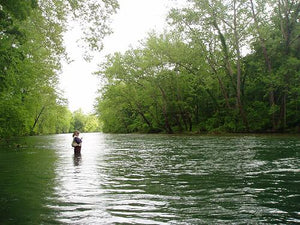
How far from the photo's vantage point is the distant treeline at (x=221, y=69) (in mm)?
31922

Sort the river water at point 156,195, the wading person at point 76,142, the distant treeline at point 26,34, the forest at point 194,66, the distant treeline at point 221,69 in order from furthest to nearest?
the distant treeline at point 221,69 → the forest at point 194,66 → the wading person at point 76,142 → the distant treeline at point 26,34 → the river water at point 156,195

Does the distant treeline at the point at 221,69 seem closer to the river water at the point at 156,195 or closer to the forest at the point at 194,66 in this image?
the forest at the point at 194,66

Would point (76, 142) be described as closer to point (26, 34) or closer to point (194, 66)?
point (26, 34)

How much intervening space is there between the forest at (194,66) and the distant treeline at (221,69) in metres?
0.12

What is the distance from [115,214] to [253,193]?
315 cm

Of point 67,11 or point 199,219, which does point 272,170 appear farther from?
point 67,11

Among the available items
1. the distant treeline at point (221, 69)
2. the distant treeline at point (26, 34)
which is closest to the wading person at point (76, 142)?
the distant treeline at point (26, 34)

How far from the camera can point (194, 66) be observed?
4081cm

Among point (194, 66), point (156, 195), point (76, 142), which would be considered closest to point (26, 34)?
point (76, 142)

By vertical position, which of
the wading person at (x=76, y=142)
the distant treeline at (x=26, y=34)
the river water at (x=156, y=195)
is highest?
the distant treeline at (x=26, y=34)

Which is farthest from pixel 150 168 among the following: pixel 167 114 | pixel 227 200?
pixel 167 114

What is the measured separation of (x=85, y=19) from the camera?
60.3 feet

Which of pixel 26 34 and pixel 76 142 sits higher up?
pixel 26 34

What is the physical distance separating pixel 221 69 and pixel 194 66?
3.81 metres
